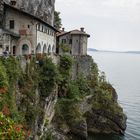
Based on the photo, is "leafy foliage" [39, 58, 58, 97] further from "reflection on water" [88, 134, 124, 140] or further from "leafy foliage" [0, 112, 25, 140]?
"leafy foliage" [0, 112, 25, 140]

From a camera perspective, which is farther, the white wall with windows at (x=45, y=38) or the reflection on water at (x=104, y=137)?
the reflection on water at (x=104, y=137)

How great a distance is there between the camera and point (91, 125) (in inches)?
2355

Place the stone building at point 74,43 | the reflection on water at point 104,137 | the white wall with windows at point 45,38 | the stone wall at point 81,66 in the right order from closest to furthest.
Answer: the white wall with windows at point 45,38 → the reflection on water at point 104,137 → the stone wall at point 81,66 → the stone building at point 74,43

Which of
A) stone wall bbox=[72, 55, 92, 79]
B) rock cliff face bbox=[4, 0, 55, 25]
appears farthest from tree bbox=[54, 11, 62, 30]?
stone wall bbox=[72, 55, 92, 79]

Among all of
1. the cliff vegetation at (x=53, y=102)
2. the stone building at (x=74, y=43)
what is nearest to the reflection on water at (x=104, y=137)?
the cliff vegetation at (x=53, y=102)

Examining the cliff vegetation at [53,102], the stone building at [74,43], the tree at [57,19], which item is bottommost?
the cliff vegetation at [53,102]

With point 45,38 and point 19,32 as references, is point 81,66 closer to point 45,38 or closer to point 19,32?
point 45,38

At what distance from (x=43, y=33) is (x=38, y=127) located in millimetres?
21107

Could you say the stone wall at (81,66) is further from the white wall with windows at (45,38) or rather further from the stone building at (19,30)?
the stone building at (19,30)

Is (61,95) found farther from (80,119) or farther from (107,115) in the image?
(107,115)

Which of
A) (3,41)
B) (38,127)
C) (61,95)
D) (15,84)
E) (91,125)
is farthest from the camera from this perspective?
(91,125)

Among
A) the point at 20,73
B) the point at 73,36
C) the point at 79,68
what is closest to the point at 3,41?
the point at 20,73

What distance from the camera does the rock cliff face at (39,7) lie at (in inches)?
2704

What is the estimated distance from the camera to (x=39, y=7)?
235 feet
